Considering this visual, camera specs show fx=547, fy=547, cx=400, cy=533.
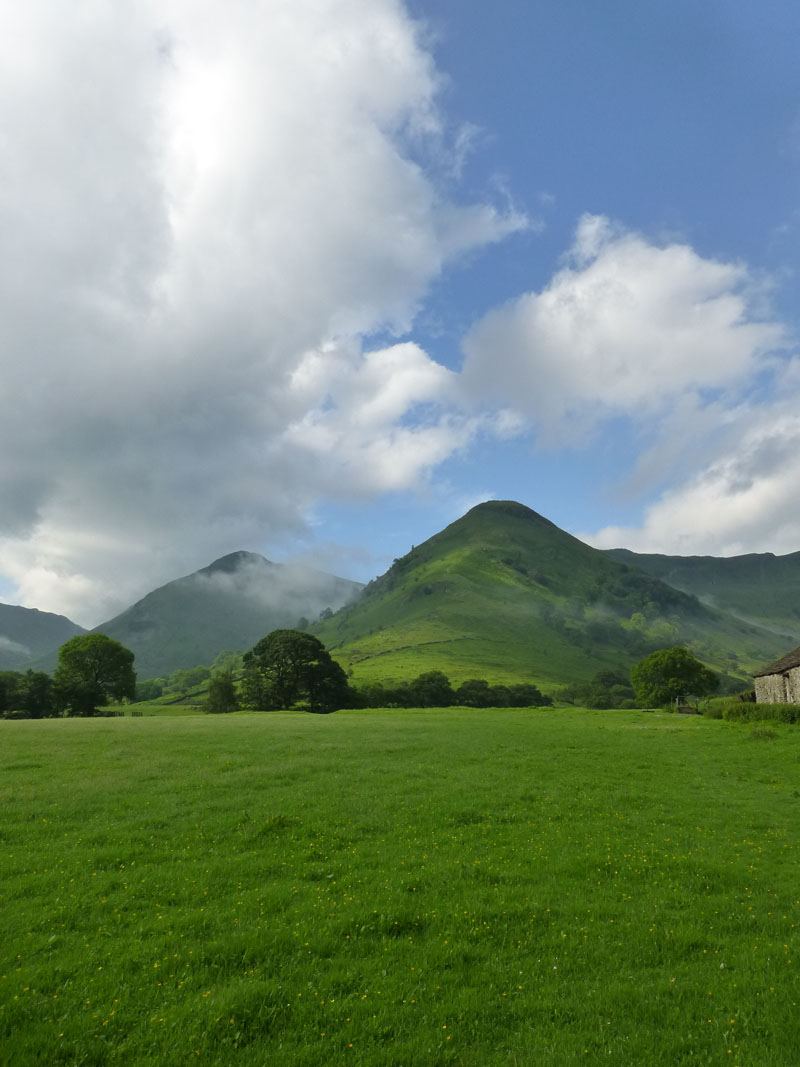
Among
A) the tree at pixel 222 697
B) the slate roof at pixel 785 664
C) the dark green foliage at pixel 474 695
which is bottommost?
the dark green foliage at pixel 474 695

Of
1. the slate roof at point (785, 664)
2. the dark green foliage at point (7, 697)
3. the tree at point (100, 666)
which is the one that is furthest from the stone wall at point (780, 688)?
the tree at point (100, 666)

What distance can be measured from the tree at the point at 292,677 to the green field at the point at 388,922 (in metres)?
104

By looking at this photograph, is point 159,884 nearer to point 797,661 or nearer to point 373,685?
point 797,661

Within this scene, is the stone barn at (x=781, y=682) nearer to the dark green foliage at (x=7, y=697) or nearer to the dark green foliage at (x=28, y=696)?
the dark green foliage at (x=28, y=696)

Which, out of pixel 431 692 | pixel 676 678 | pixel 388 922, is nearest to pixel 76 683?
pixel 431 692

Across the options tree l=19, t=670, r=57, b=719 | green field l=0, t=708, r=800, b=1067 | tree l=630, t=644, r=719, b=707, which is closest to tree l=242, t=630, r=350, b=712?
tree l=19, t=670, r=57, b=719

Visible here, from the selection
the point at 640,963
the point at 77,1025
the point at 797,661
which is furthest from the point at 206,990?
the point at 797,661

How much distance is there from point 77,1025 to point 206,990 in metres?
1.79

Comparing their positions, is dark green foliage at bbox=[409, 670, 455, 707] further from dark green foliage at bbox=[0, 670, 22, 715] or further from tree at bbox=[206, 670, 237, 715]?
dark green foliage at bbox=[0, 670, 22, 715]

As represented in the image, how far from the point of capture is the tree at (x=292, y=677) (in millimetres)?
124312

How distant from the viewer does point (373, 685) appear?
161125 millimetres

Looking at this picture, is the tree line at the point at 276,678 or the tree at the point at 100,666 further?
the tree line at the point at 276,678

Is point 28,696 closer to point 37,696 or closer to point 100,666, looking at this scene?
point 37,696

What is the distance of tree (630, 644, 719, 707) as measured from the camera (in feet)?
429
